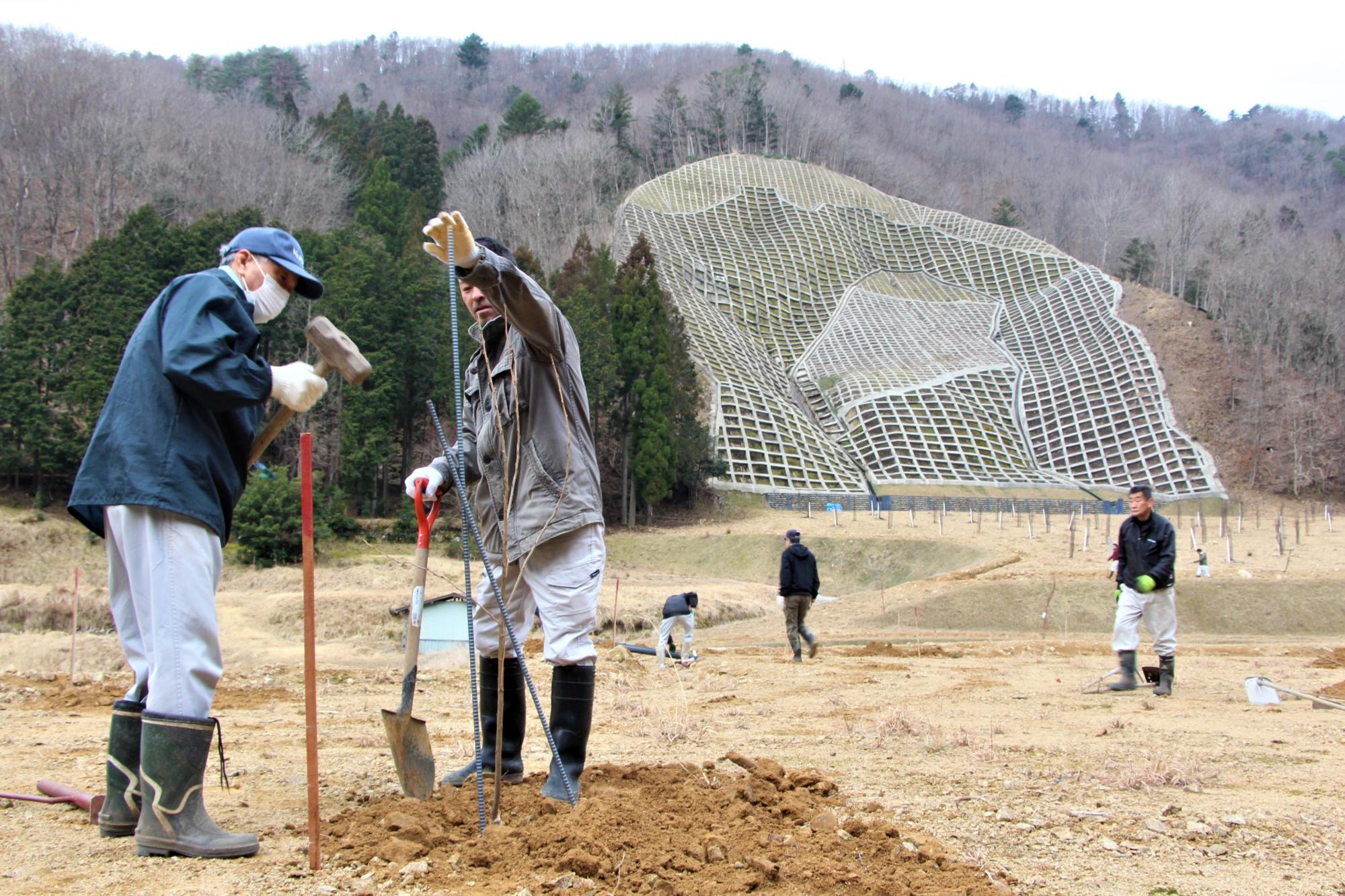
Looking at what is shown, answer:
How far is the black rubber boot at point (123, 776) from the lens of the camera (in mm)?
3424

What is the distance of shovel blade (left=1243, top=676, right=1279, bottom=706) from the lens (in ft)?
23.3

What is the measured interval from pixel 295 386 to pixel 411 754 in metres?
1.44

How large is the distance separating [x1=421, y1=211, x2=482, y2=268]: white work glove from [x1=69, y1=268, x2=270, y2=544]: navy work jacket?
27.2 inches

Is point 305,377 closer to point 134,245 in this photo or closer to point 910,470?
point 134,245

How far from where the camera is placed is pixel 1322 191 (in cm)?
11338

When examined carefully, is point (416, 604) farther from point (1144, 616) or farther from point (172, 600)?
point (1144, 616)

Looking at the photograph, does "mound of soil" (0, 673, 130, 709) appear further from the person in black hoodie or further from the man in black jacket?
the man in black jacket

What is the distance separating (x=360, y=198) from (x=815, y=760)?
55.6 meters

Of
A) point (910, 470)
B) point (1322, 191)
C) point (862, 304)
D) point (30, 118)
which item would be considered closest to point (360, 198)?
point (30, 118)

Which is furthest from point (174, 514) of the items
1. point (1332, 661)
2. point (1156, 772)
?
point (1332, 661)

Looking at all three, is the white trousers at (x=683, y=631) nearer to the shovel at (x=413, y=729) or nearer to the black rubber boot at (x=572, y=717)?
the black rubber boot at (x=572, y=717)

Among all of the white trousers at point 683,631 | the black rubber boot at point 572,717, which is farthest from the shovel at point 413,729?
the white trousers at point 683,631

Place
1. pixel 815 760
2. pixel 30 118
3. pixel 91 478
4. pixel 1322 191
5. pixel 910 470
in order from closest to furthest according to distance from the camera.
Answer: pixel 91 478 < pixel 815 760 < pixel 910 470 < pixel 30 118 < pixel 1322 191

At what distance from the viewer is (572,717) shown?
154 inches
